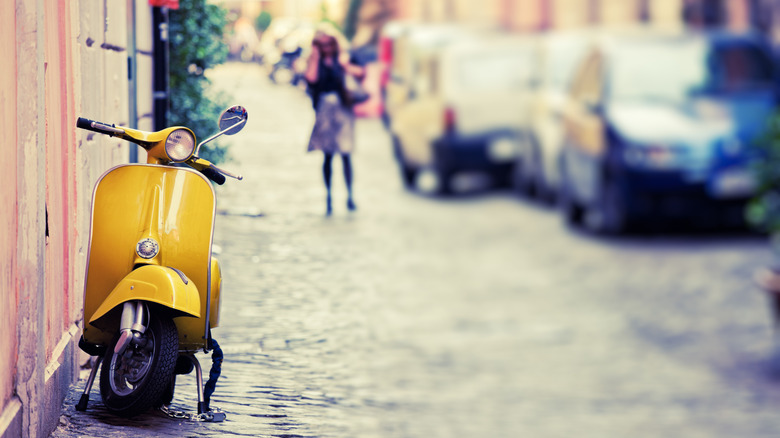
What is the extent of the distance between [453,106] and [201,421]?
8119 mm

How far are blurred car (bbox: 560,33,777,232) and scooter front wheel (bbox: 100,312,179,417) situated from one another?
586 cm

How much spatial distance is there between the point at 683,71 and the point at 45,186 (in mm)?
6973

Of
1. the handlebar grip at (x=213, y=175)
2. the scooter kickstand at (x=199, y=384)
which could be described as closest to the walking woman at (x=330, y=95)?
the handlebar grip at (x=213, y=175)

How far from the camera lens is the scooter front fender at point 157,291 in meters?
4.43

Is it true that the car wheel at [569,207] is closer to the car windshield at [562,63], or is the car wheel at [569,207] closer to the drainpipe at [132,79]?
the car windshield at [562,63]

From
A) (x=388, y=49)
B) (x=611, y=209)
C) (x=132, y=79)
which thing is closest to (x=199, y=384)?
(x=132, y=79)

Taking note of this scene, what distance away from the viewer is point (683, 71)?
10445 millimetres

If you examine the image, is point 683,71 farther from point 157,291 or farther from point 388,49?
point 388,49

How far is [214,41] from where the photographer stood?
9.43 m

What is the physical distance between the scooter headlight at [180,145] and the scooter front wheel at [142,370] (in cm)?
55

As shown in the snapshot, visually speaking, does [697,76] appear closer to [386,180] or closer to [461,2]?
[386,180]

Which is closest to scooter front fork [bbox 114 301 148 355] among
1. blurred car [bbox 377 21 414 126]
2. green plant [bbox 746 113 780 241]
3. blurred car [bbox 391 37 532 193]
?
green plant [bbox 746 113 780 241]

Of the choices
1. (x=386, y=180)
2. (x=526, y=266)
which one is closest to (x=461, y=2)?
(x=386, y=180)

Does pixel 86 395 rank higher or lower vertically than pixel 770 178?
lower
